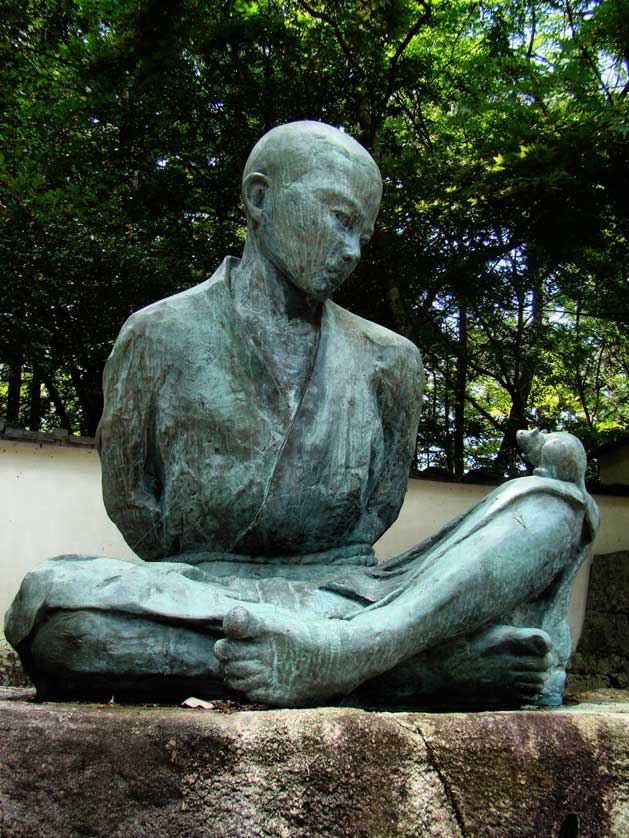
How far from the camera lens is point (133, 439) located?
11.2 feet

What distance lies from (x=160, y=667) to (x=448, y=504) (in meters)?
5.74

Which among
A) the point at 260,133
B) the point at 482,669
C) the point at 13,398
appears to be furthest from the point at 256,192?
the point at 13,398

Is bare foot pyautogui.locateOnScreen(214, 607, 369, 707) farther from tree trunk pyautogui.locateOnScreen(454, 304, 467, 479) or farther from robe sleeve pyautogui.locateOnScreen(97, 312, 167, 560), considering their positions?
tree trunk pyautogui.locateOnScreen(454, 304, 467, 479)

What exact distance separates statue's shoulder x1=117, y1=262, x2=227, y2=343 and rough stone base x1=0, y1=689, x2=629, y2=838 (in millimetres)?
1535

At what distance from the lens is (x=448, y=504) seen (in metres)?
8.14

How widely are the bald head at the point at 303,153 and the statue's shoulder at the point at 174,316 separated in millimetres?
456

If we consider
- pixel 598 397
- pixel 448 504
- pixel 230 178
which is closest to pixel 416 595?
pixel 448 504

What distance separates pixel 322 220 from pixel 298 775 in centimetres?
191

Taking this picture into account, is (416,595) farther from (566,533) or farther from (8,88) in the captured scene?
(8,88)

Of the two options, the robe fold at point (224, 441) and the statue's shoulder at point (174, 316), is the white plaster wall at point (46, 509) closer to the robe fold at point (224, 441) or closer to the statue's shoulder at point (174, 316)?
the robe fold at point (224, 441)

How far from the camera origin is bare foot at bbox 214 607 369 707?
2463mm

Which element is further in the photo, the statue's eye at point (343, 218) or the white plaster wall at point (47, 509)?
the white plaster wall at point (47, 509)

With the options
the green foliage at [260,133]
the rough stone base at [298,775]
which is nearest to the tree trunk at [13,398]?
the green foliage at [260,133]

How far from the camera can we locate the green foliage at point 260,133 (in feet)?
28.4
